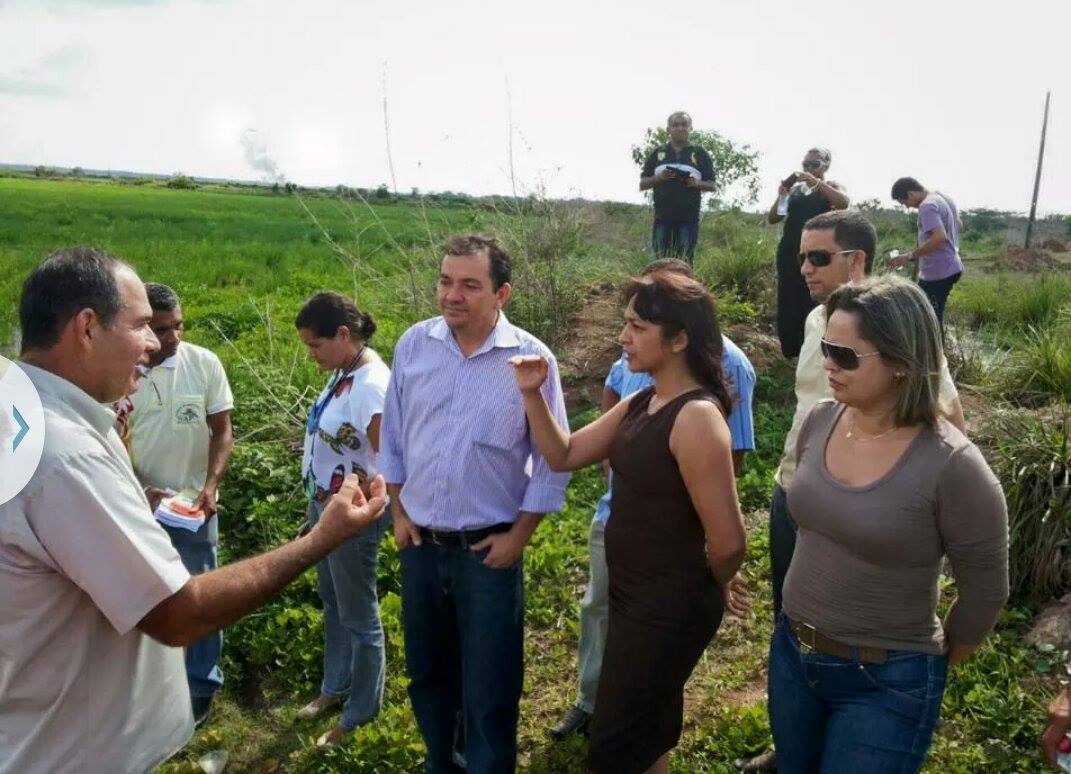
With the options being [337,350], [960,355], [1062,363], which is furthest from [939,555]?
[960,355]

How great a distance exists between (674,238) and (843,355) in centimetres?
588

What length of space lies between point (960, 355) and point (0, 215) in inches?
1244

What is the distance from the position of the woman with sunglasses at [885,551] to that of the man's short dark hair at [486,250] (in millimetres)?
1212

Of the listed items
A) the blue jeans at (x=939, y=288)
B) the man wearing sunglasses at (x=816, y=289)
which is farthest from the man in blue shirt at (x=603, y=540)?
the blue jeans at (x=939, y=288)

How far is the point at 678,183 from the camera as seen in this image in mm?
7590

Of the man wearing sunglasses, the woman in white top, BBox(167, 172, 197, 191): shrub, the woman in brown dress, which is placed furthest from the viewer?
BBox(167, 172, 197, 191): shrub

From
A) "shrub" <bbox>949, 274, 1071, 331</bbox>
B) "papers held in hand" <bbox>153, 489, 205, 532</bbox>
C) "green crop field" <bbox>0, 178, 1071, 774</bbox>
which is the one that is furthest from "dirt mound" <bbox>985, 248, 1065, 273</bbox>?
"papers held in hand" <bbox>153, 489, 205, 532</bbox>

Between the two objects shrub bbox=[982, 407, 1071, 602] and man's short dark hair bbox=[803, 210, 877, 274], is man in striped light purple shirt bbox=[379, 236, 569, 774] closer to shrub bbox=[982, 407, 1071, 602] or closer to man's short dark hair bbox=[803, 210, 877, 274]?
man's short dark hair bbox=[803, 210, 877, 274]

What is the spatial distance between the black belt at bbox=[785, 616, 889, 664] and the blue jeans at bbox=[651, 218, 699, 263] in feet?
18.7

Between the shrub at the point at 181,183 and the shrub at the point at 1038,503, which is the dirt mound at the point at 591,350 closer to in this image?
the shrub at the point at 1038,503

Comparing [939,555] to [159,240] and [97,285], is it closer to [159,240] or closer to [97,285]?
[97,285]

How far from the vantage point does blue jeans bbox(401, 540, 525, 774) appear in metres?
2.87

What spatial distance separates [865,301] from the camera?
2.16 m

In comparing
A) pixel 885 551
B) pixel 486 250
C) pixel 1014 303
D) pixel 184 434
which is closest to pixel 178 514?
pixel 184 434
